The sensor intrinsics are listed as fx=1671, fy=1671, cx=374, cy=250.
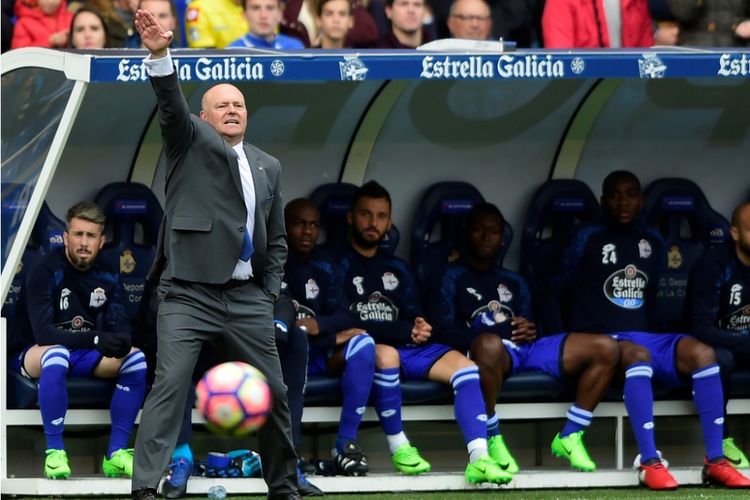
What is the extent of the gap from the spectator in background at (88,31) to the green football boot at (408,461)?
116 inches

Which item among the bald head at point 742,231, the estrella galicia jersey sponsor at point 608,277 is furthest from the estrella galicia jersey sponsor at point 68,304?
the bald head at point 742,231

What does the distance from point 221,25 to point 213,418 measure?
153 inches

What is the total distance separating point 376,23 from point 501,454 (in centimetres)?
309

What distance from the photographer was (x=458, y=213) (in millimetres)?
9227

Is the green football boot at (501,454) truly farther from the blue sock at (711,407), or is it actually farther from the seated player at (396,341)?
the blue sock at (711,407)

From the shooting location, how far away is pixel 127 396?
8023 mm

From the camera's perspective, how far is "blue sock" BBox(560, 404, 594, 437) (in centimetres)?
848

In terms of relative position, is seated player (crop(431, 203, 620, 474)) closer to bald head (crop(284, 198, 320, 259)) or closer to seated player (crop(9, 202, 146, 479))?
bald head (crop(284, 198, 320, 259))

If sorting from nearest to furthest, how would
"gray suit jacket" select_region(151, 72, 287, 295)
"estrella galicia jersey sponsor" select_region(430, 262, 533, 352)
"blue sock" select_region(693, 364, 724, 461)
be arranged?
"gray suit jacket" select_region(151, 72, 287, 295) < "blue sock" select_region(693, 364, 724, 461) < "estrella galicia jersey sponsor" select_region(430, 262, 533, 352)

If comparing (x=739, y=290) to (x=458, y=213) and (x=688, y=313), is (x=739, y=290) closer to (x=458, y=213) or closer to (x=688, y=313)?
(x=688, y=313)

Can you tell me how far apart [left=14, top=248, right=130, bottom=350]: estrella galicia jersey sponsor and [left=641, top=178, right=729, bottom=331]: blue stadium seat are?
3059 millimetres

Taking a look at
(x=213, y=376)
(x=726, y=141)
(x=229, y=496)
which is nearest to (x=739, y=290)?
(x=726, y=141)

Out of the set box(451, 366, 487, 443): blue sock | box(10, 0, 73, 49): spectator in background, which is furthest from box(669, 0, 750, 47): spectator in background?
box(10, 0, 73, 49): spectator in background

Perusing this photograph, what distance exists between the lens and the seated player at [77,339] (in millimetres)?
7918
